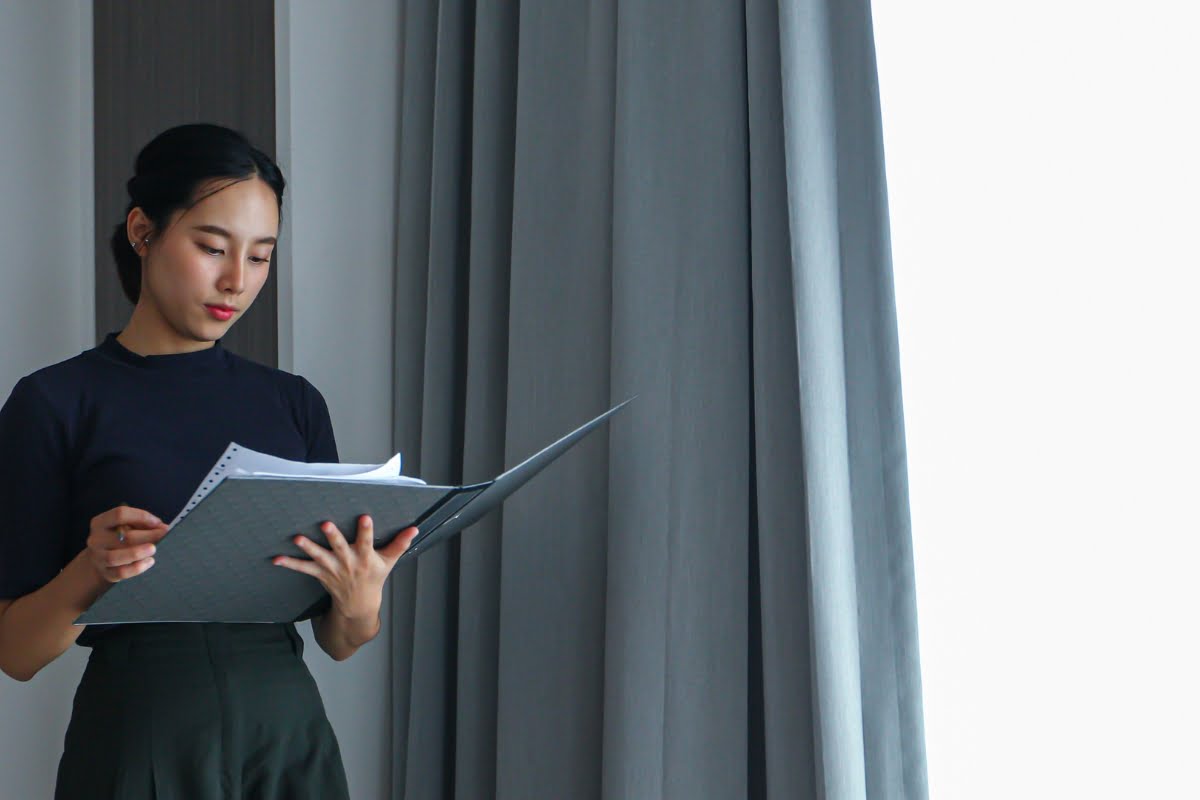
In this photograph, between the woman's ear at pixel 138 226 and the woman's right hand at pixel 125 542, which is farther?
the woman's ear at pixel 138 226

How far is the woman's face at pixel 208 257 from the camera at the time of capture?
1324mm

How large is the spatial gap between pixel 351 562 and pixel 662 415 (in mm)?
479

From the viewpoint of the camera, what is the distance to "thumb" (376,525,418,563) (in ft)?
3.95

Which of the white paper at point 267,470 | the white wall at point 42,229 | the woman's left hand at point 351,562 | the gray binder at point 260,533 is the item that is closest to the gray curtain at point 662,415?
the gray binder at point 260,533

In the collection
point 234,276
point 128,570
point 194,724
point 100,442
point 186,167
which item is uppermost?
point 186,167

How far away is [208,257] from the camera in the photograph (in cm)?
133

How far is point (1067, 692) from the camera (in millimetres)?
1199

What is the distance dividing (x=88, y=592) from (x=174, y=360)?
31cm

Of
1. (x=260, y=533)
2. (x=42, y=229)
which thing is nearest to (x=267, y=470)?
(x=260, y=533)

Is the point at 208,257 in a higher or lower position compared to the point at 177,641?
higher

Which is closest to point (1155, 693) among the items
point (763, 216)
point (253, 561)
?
point (763, 216)

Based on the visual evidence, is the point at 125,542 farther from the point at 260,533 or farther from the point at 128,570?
the point at 260,533

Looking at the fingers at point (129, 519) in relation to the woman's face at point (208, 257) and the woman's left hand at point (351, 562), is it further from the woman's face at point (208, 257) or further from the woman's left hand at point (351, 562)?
the woman's face at point (208, 257)

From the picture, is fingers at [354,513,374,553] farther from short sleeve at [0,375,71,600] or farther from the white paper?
short sleeve at [0,375,71,600]
